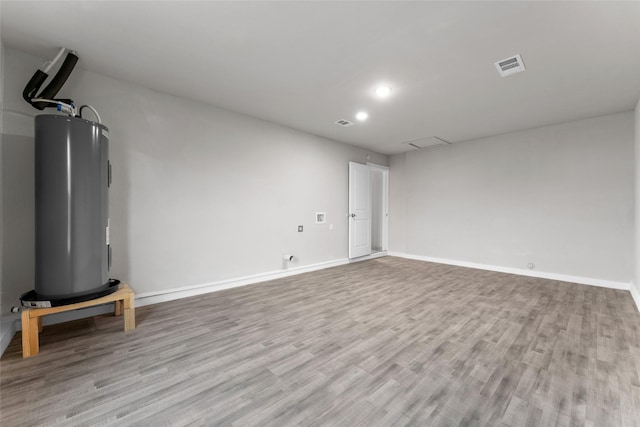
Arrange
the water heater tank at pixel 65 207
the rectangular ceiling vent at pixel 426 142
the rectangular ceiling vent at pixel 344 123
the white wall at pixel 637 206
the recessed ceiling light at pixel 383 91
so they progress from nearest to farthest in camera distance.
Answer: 1. the water heater tank at pixel 65 207
2. the recessed ceiling light at pixel 383 91
3. the white wall at pixel 637 206
4. the rectangular ceiling vent at pixel 344 123
5. the rectangular ceiling vent at pixel 426 142

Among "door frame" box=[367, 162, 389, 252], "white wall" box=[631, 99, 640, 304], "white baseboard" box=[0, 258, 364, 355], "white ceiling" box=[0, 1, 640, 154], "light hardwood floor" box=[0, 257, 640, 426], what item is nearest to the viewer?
"light hardwood floor" box=[0, 257, 640, 426]

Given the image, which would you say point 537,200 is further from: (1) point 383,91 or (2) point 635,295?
(1) point 383,91

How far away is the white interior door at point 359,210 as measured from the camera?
19.8 ft

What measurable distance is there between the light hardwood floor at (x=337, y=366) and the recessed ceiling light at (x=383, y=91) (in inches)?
108

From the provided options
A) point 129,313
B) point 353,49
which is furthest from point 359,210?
point 129,313

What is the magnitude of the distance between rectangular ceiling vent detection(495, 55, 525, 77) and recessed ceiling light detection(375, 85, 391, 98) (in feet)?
3.77


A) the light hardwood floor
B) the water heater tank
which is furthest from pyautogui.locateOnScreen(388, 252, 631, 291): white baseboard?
the water heater tank

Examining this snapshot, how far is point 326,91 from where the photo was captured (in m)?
3.38

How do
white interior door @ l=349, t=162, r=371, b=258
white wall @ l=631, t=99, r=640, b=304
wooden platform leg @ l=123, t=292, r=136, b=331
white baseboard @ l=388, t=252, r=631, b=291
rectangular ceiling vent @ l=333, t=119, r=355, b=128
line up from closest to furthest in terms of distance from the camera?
wooden platform leg @ l=123, t=292, r=136, b=331, white wall @ l=631, t=99, r=640, b=304, white baseboard @ l=388, t=252, r=631, b=291, rectangular ceiling vent @ l=333, t=119, r=355, b=128, white interior door @ l=349, t=162, r=371, b=258

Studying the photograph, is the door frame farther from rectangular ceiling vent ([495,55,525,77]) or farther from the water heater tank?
the water heater tank

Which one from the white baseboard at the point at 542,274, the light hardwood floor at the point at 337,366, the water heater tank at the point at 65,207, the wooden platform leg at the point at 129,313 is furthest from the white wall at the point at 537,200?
the water heater tank at the point at 65,207

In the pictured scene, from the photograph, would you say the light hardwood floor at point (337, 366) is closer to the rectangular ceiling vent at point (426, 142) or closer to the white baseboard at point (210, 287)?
the white baseboard at point (210, 287)

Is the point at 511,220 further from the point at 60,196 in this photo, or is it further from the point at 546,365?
the point at 60,196

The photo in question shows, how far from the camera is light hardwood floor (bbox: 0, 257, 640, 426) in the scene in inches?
60.4
